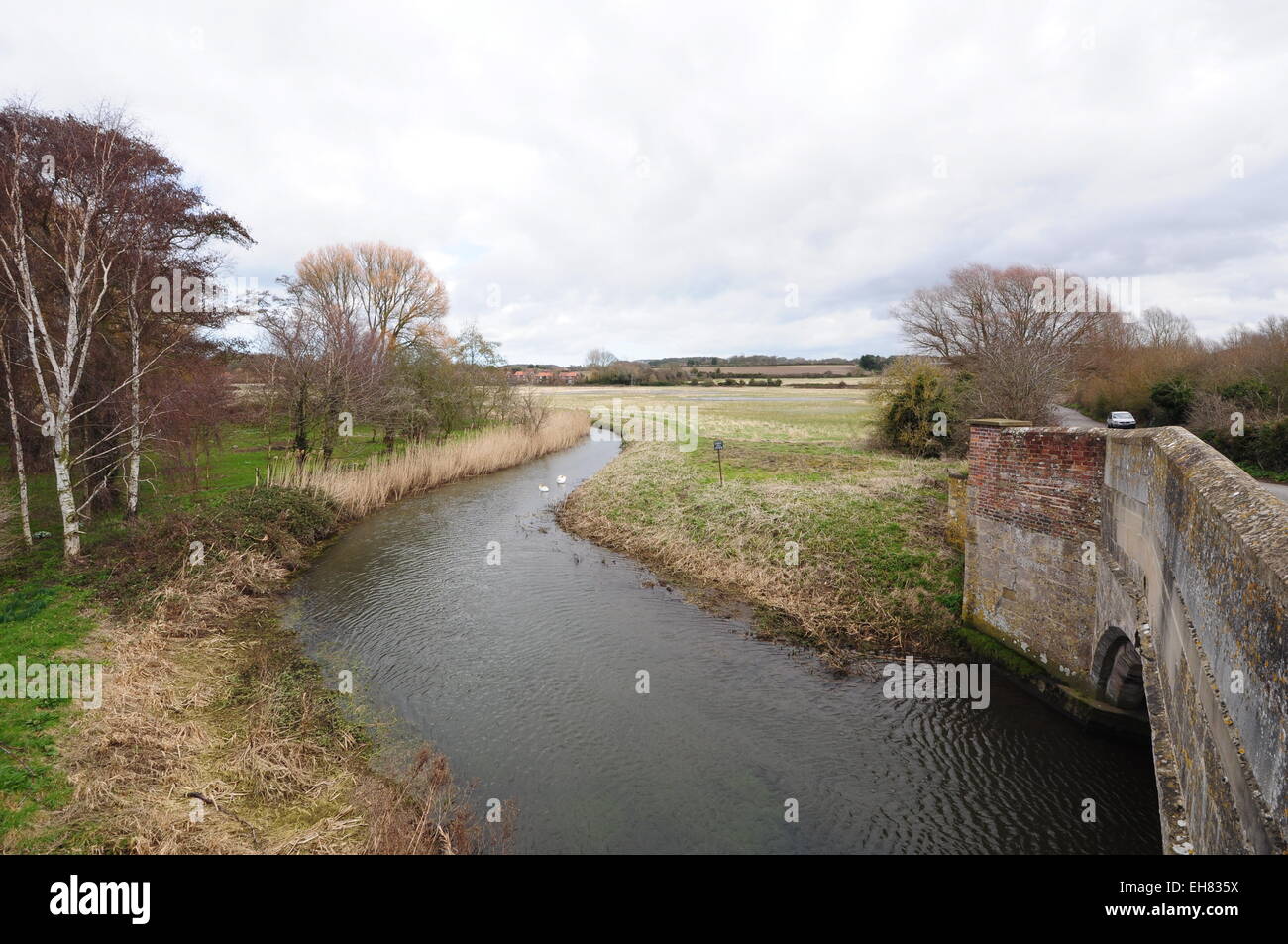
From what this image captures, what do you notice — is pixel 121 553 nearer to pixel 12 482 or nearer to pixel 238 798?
pixel 12 482

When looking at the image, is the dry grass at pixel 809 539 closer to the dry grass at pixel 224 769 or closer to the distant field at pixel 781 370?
the dry grass at pixel 224 769

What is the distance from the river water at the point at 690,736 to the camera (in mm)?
6934

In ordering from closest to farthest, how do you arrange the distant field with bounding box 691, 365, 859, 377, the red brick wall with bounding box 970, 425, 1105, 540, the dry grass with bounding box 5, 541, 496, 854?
the dry grass with bounding box 5, 541, 496, 854
the red brick wall with bounding box 970, 425, 1105, 540
the distant field with bounding box 691, 365, 859, 377

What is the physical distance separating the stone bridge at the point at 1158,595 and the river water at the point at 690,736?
138 cm

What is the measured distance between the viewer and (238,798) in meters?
6.69

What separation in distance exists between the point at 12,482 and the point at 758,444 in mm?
26941

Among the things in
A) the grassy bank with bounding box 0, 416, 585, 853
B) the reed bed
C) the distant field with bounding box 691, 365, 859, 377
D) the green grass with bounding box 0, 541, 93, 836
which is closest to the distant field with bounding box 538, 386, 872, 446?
the reed bed

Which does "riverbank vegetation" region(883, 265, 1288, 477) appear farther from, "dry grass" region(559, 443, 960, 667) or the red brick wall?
the red brick wall

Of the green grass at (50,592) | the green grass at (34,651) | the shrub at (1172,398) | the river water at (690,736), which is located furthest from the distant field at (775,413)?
the green grass at (34,651)

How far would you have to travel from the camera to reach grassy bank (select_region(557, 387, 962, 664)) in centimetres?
1191

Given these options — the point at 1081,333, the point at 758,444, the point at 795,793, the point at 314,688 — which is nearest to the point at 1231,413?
the point at 758,444

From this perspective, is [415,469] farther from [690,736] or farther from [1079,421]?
[1079,421]

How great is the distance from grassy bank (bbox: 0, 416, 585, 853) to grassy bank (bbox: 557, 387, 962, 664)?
800 centimetres

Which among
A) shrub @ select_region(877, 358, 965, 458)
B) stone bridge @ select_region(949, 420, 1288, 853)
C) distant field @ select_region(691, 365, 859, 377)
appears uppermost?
distant field @ select_region(691, 365, 859, 377)
